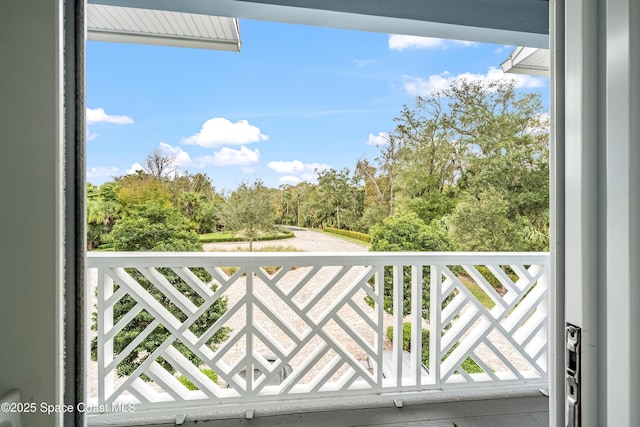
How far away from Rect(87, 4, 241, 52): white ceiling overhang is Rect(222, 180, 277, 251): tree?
111 centimetres

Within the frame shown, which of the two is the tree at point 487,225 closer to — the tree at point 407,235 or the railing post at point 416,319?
the tree at point 407,235

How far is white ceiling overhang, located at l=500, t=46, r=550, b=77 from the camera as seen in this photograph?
102 inches

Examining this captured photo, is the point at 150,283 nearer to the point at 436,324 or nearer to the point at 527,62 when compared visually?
the point at 436,324

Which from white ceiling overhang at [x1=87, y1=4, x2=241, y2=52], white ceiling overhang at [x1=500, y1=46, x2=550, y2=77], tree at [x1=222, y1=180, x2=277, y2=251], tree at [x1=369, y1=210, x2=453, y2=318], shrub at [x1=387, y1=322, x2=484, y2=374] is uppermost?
white ceiling overhang at [x1=500, y1=46, x2=550, y2=77]

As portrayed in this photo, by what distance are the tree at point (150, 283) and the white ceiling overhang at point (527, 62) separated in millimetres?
3141

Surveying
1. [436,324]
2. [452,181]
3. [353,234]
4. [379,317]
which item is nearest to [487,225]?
[452,181]

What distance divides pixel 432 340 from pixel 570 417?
5.22 feet

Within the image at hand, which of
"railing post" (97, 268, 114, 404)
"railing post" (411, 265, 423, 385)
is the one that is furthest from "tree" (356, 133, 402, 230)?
"railing post" (97, 268, 114, 404)

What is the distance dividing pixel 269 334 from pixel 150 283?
0.90 m

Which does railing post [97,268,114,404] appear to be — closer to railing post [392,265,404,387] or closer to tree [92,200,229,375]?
tree [92,200,229,375]

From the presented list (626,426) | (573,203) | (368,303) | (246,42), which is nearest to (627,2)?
(573,203)

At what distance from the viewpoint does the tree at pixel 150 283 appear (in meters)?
1.88
